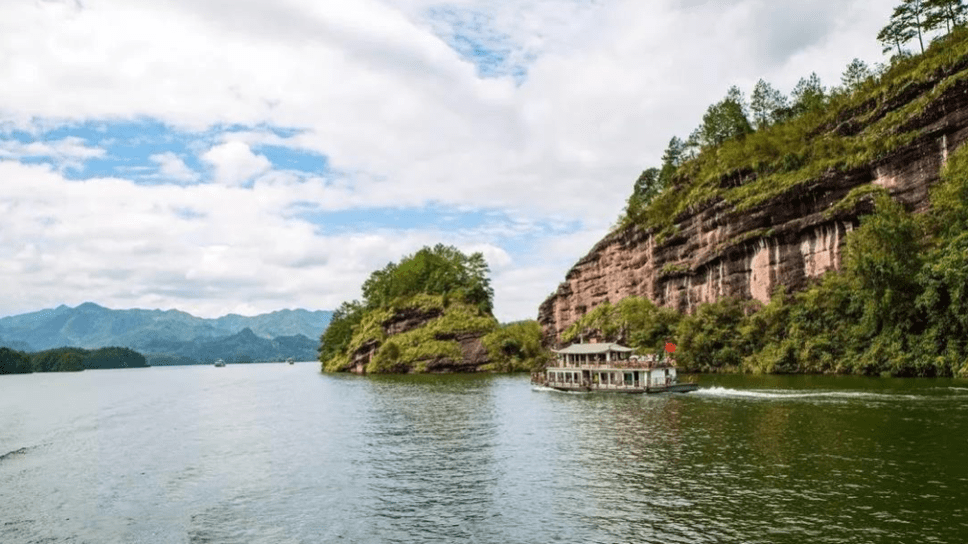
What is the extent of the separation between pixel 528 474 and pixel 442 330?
125m

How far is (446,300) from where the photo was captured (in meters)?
179

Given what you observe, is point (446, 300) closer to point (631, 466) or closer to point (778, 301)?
point (778, 301)

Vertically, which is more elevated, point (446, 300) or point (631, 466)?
point (446, 300)

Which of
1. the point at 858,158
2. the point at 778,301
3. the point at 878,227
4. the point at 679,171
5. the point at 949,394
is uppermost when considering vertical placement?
the point at 679,171

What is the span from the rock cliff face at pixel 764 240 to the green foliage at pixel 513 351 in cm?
1749

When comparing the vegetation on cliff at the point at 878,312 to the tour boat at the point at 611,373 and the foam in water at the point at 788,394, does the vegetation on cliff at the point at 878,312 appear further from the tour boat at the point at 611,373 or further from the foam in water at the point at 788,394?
the tour boat at the point at 611,373

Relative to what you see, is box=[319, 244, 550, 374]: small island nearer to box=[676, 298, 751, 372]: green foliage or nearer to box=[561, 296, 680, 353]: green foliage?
box=[561, 296, 680, 353]: green foliage

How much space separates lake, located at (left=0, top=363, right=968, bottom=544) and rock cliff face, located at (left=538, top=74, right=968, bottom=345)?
37540 millimetres

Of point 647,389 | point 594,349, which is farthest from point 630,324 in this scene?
point 647,389

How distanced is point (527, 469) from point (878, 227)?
71173 millimetres

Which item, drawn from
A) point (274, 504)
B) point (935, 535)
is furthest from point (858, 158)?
point (274, 504)

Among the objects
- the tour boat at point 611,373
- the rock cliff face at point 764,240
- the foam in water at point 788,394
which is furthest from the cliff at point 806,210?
the foam in water at point 788,394

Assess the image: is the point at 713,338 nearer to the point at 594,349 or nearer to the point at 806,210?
the point at 806,210

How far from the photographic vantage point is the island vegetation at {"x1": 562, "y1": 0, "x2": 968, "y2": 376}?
84625 millimetres
